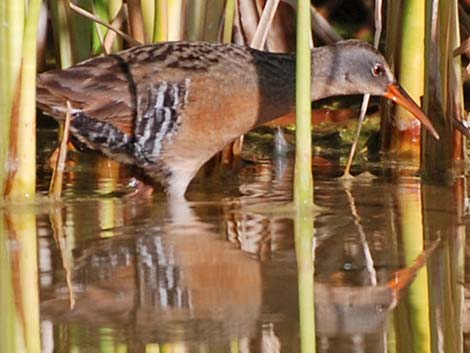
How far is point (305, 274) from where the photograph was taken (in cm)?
386

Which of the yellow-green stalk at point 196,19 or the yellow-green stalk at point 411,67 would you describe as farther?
the yellow-green stalk at point 411,67

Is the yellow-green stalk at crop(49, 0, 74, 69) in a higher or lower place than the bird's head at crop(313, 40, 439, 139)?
higher

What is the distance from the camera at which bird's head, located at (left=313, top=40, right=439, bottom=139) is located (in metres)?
5.98

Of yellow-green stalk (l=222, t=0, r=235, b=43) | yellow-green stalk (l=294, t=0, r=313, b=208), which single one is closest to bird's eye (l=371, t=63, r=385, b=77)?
yellow-green stalk (l=222, t=0, r=235, b=43)

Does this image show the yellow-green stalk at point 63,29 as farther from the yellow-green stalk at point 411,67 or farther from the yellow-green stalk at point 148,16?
→ the yellow-green stalk at point 411,67

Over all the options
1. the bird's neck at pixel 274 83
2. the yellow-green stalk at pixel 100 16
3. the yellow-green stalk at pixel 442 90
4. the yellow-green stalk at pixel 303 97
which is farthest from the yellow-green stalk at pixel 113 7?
the yellow-green stalk at pixel 303 97

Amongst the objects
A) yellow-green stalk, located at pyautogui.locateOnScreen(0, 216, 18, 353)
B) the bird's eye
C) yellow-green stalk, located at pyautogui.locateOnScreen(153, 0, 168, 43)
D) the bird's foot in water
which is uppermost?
yellow-green stalk, located at pyautogui.locateOnScreen(153, 0, 168, 43)

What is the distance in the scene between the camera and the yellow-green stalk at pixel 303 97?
4.27 metres

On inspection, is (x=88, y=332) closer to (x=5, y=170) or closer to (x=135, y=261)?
(x=135, y=261)

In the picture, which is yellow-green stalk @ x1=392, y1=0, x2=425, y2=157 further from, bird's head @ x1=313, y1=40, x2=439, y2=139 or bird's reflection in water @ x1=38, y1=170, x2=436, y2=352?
bird's reflection in water @ x1=38, y1=170, x2=436, y2=352

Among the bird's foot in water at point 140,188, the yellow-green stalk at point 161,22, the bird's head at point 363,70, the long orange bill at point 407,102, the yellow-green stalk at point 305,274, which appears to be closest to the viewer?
the yellow-green stalk at point 305,274

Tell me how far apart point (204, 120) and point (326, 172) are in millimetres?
821

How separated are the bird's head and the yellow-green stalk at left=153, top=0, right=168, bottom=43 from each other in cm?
72

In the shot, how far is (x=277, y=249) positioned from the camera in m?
4.26
